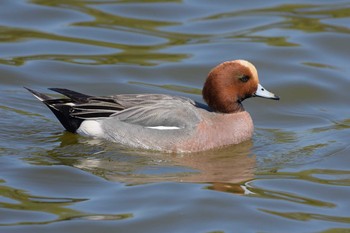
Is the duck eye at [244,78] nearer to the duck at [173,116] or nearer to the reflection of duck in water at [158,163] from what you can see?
the duck at [173,116]

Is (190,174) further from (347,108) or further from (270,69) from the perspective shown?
(270,69)

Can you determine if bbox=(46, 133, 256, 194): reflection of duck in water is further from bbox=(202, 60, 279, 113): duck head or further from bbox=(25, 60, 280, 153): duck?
bbox=(202, 60, 279, 113): duck head

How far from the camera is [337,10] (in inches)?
525

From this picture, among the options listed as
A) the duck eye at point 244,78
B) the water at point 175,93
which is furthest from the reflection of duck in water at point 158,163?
the duck eye at point 244,78

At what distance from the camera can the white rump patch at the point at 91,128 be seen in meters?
9.50

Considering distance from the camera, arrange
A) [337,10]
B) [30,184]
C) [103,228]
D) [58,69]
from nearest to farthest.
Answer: [103,228], [30,184], [58,69], [337,10]

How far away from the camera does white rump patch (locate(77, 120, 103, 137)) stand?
950cm

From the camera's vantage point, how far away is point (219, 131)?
9461 millimetres

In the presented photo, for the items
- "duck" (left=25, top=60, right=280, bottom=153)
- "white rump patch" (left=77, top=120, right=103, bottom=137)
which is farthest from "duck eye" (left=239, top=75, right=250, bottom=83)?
"white rump patch" (left=77, top=120, right=103, bottom=137)

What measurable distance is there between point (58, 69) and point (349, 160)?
397cm

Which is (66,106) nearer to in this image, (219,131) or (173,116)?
(173,116)

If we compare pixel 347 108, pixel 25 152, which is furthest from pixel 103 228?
pixel 347 108

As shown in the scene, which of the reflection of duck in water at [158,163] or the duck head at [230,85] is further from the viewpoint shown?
the duck head at [230,85]

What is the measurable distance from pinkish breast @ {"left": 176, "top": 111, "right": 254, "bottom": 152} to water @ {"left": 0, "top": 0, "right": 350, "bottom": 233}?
9 cm
